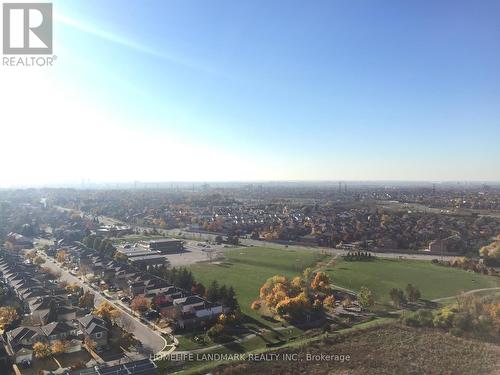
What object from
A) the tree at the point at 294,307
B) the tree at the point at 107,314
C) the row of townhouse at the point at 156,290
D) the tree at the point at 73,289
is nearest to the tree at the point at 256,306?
the tree at the point at 294,307

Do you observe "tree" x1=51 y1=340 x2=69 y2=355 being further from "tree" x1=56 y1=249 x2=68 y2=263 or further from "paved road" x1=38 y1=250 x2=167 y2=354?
"tree" x1=56 y1=249 x2=68 y2=263

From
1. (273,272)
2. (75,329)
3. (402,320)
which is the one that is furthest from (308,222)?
(75,329)

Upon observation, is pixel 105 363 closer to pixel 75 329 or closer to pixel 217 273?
pixel 75 329

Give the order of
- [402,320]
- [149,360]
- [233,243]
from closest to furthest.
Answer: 1. [149,360]
2. [402,320]
3. [233,243]

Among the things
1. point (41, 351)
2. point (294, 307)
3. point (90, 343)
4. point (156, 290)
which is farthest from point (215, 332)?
point (41, 351)

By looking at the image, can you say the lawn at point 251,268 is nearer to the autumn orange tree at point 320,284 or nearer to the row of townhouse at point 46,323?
the autumn orange tree at point 320,284

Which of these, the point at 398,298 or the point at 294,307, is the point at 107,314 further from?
the point at 398,298

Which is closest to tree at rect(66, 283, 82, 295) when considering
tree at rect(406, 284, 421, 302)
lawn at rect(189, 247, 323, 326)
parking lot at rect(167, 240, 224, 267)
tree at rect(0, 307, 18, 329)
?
tree at rect(0, 307, 18, 329)
